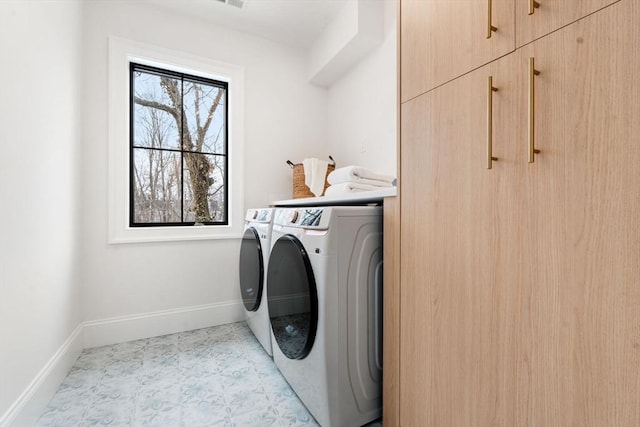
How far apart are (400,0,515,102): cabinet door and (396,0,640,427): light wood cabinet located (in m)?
0.04

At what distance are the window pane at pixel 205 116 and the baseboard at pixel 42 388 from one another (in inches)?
62.1

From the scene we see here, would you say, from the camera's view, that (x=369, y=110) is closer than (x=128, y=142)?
No

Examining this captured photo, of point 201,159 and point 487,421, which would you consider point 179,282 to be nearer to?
point 201,159

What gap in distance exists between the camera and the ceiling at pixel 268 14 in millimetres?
2146

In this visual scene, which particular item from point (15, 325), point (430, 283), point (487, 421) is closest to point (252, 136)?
point (15, 325)

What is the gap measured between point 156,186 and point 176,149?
1.13ft

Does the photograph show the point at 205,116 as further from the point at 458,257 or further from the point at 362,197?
the point at 458,257

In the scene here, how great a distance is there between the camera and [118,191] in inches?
80.6

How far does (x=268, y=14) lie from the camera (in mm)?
2258

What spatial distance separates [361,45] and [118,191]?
2.10 m

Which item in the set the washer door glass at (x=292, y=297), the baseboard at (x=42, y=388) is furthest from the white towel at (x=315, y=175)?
the baseboard at (x=42, y=388)

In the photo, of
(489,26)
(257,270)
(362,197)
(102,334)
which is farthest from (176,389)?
(489,26)

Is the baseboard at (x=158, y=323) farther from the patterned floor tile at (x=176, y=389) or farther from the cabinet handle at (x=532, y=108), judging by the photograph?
the cabinet handle at (x=532, y=108)

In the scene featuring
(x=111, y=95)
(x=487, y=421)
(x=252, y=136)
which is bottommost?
(x=487, y=421)
